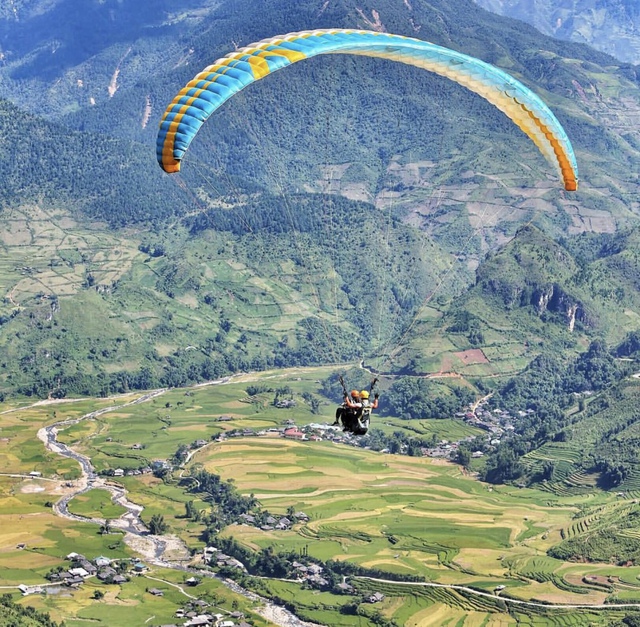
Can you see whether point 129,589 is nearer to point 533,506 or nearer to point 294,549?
point 294,549

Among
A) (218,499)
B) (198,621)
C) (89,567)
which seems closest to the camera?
(198,621)

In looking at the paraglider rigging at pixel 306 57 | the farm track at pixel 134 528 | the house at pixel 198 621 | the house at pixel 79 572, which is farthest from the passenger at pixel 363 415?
the house at pixel 79 572

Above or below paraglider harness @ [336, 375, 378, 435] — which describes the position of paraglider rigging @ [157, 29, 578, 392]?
above

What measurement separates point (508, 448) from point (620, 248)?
67.9m

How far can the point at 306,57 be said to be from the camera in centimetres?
4875

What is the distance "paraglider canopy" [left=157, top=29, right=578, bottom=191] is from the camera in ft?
157

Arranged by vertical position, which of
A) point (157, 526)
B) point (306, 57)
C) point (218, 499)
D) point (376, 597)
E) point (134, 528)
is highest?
point (306, 57)

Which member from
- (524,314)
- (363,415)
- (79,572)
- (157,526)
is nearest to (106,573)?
(79,572)

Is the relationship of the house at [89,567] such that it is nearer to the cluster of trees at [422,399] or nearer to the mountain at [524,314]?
the cluster of trees at [422,399]

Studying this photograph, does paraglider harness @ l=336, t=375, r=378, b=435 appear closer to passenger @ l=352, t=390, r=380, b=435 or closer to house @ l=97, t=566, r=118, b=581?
passenger @ l=352, t=390, r=380, b=435

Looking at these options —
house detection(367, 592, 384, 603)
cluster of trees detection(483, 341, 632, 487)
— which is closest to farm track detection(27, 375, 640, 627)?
house detection(367, 592, 384, 603)

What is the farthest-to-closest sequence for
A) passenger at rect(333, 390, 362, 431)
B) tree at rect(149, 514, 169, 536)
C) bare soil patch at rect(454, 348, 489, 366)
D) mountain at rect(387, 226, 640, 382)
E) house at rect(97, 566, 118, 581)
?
mountain at rect(387, 226, 640, 382) → bare soil patch at rect(454, 348, 489, 366) → tree at rect(149, 514, 169, 536) → house at rect(97, 566, 118, 581) → passenger at rect(333, 390, 362, 431)

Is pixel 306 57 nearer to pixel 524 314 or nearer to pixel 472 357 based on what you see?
pixel 472 357

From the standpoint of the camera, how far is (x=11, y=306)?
167 m
